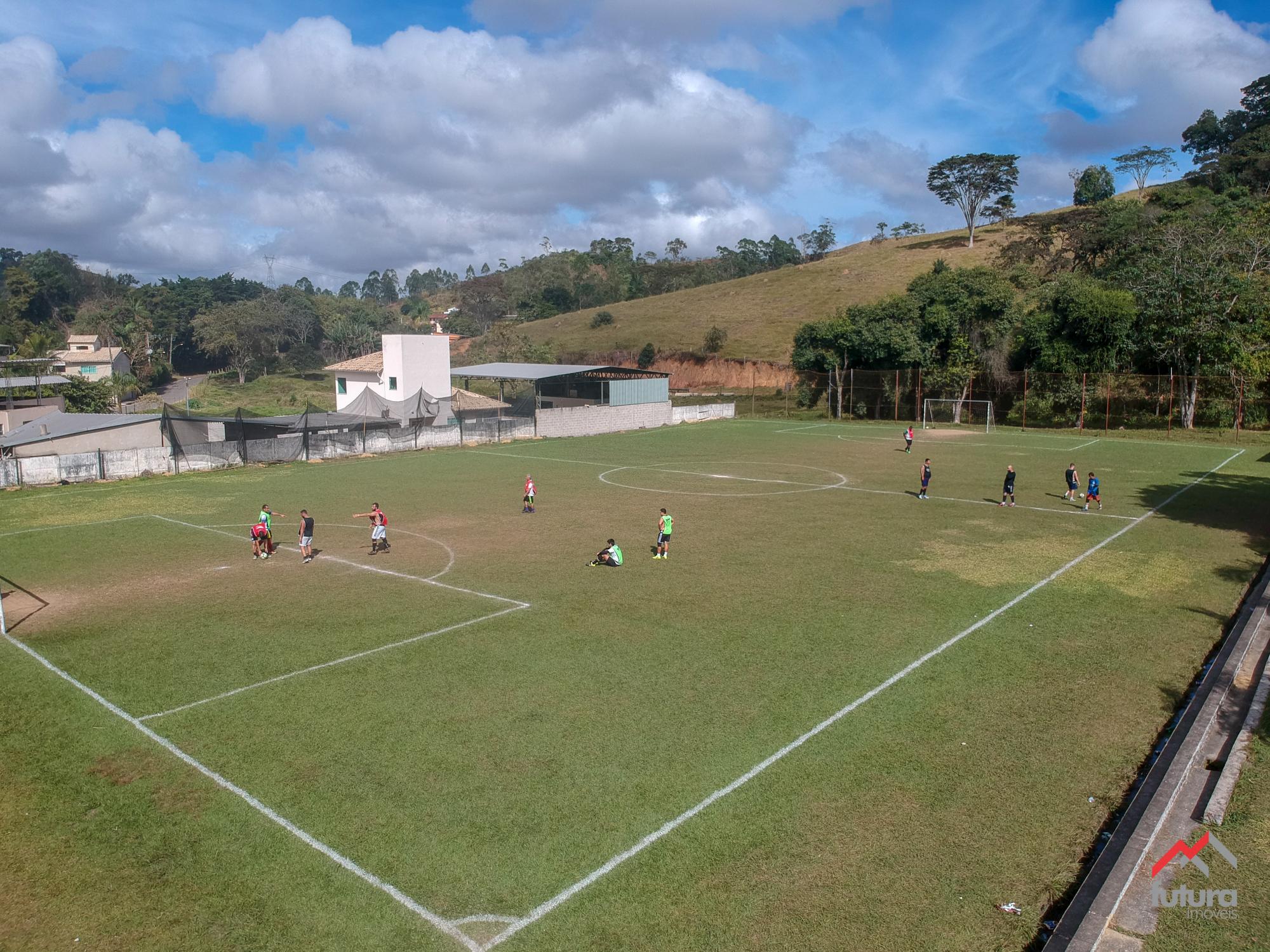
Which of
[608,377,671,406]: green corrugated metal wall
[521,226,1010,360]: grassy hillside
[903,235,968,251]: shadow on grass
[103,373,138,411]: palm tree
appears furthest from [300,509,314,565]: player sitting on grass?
[903,235,968,251]: shadow on grass

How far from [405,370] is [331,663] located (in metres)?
44.4

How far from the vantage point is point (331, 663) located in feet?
46.6

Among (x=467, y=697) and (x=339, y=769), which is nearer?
(x=339, y=769)

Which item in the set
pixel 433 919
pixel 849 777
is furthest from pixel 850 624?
pixel 433 919

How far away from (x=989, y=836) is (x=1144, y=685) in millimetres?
5784

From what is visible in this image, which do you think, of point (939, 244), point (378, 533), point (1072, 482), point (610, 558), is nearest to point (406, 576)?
point (378, 533)

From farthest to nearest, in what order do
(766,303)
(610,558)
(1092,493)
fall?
(766,303) < (1092,493) < (610,558)

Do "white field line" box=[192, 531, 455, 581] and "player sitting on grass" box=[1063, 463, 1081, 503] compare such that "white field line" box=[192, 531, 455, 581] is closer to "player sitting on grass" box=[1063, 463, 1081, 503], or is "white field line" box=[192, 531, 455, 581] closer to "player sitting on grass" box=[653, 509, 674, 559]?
"player sitting on grass" box=[653, 509, 674, 559]

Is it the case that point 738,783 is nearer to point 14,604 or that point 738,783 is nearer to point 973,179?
point 14,604

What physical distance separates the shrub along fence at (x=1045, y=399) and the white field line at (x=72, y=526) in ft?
156

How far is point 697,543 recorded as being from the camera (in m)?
22.6

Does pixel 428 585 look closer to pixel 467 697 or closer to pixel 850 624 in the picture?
pixel 467 697

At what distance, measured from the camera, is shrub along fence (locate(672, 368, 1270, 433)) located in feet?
160

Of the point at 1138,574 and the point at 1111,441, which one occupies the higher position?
the point at 1111,441
